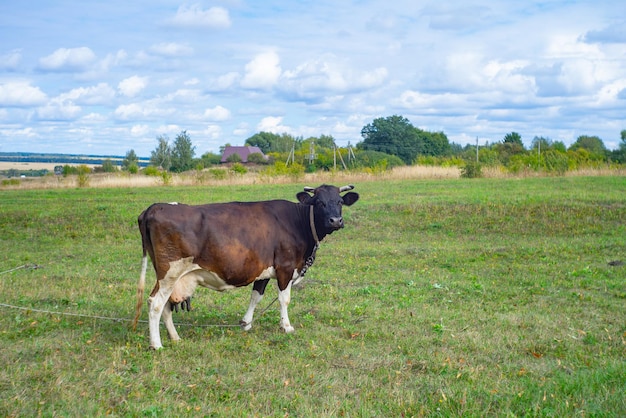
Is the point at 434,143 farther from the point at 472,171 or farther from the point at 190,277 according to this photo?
the point at 190,277

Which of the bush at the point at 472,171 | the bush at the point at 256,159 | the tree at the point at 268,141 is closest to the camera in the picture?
the bush at the point at 472,171

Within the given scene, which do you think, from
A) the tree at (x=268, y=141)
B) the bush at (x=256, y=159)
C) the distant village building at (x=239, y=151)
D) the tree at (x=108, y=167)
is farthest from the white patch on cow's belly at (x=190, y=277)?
the tree at (x=268, y=141)

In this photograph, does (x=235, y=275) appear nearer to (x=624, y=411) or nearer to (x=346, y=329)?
(x=346, y=329)

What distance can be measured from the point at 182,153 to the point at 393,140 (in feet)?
77.9

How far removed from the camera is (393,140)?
250ft

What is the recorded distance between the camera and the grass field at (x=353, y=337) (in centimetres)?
706

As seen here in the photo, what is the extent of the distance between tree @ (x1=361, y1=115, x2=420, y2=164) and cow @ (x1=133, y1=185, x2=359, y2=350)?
66.6m

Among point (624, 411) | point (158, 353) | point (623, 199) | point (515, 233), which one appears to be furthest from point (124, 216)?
point (624, 411)

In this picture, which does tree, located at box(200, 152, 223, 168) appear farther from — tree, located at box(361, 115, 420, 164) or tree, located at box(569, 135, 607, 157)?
tree, located at box(569, 135, 607, 157)

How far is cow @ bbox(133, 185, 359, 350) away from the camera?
9273mm

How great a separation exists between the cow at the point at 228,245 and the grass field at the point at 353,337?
658 mm

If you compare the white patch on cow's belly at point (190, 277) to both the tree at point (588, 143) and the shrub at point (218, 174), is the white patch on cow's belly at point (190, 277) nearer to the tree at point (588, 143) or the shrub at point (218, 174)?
the shrub at point (218, 174)

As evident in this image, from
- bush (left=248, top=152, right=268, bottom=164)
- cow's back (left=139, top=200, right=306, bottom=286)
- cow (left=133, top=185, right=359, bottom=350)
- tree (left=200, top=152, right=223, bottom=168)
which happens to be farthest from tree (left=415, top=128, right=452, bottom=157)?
cow's back (left=139, top=200, right=306, bottom=286)

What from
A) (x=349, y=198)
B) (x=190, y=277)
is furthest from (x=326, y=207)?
(x=190, y=277)
